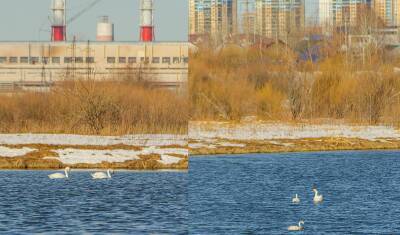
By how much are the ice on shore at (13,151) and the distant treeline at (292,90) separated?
1820 cm

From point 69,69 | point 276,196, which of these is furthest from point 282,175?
point 69,69

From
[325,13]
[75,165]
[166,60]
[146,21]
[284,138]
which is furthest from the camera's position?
[325,13]

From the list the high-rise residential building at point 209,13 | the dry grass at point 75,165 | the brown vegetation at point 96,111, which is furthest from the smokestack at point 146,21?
the dry grass at point 75,165

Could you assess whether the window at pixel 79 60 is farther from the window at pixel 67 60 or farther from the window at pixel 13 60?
the window at pixel 13 60

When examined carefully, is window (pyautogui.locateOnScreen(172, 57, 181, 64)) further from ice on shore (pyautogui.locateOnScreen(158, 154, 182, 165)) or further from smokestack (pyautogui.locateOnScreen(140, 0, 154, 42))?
ice on shore (pyautogui.locateOnScreen(158, 154, 182, 165))

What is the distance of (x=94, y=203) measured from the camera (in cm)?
2573

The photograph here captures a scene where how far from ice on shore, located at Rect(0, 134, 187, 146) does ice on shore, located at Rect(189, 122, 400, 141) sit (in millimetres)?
4786

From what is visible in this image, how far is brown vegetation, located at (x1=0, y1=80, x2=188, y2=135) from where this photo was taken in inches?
1751

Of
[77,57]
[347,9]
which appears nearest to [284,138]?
[77,57]

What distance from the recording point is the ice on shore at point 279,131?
4844 centimetres

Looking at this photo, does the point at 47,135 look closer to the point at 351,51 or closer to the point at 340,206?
the point at 340,206

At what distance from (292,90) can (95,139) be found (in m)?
19.2

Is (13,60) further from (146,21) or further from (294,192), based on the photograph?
(294,192)

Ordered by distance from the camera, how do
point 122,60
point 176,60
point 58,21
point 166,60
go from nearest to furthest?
point 176,60
point 166,60
point 122,60
point 58,21
